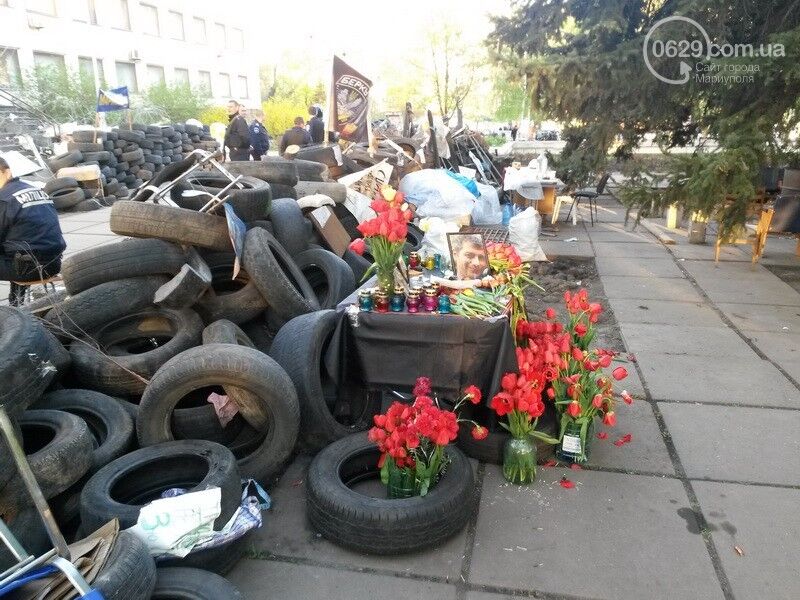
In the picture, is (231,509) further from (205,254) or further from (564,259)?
(564,259)

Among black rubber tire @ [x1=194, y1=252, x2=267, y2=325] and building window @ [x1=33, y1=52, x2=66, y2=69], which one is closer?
black rubber tire @ [x1=194, y1=252, x2=267, y2=325]

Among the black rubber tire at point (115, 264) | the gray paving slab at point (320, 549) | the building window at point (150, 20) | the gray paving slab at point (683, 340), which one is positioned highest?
the building window at point (150, 20)

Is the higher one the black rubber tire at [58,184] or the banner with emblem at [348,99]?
the banner with emblem at [348,99]

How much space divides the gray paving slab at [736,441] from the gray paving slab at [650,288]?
3.09 meters

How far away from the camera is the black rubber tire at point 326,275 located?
211 inches

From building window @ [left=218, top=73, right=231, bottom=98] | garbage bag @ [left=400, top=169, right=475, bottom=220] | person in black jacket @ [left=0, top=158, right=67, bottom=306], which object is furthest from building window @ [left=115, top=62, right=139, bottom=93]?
person in black jacket @ [left=0, top=158, right=67, bottom=306]

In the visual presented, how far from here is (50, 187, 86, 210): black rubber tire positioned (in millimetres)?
11727

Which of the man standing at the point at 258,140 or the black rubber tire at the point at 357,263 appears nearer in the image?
the black rubber tire at the point at 357,263

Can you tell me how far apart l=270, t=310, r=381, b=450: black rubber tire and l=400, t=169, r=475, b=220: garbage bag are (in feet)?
17.5

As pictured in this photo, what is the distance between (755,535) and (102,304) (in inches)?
174

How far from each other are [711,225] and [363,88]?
24.3 ft

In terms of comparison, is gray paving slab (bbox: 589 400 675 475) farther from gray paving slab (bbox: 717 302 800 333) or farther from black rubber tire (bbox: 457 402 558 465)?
gray paving slab (bbox: 717 302 800 333)

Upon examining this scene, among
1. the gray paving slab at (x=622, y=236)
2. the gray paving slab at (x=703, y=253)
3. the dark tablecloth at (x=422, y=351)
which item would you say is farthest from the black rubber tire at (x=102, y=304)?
the gray paving slab at (x=622, y=236)

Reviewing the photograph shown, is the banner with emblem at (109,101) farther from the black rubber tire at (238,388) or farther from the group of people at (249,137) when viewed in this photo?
the black rubber tire at (238,388)
